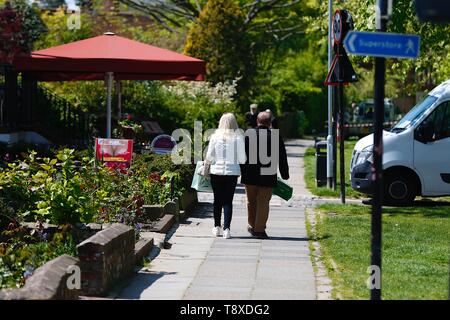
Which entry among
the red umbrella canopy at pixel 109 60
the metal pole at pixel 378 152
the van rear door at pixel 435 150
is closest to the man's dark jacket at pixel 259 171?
the red umbrella canopy at pixel 109 60

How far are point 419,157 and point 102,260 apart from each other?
10669 millimetres

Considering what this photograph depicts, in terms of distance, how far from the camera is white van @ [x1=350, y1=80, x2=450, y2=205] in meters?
18.6

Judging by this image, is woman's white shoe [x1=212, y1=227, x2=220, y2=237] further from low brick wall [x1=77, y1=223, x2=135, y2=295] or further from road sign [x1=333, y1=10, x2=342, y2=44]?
road sign [x1=333, y1=10, x2=342, y2=44]

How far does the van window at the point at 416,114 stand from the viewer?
18.8m

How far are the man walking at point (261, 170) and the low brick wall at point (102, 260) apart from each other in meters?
4.04

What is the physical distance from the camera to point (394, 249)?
1259 centimetres

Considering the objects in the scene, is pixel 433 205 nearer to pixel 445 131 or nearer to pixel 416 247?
pixel 445 131

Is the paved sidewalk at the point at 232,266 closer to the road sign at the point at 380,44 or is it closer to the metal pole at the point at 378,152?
the metal pole at the point at 378,152

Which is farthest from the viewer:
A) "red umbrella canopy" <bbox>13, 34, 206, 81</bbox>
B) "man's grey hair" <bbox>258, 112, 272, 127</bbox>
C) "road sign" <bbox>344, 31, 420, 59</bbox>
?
"red umbrella canopy" <bbox>13, 34, 206, 81</bbox>

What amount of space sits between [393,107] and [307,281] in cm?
4478

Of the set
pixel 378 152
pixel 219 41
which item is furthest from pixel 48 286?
pixel 219 41

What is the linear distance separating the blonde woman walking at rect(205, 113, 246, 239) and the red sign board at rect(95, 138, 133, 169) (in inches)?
79.3

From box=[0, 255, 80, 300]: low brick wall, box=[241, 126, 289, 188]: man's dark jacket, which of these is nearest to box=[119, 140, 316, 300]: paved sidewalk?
box=[241, 126, 289, 188]: man's dark jacket

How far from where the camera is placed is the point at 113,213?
512 inches
